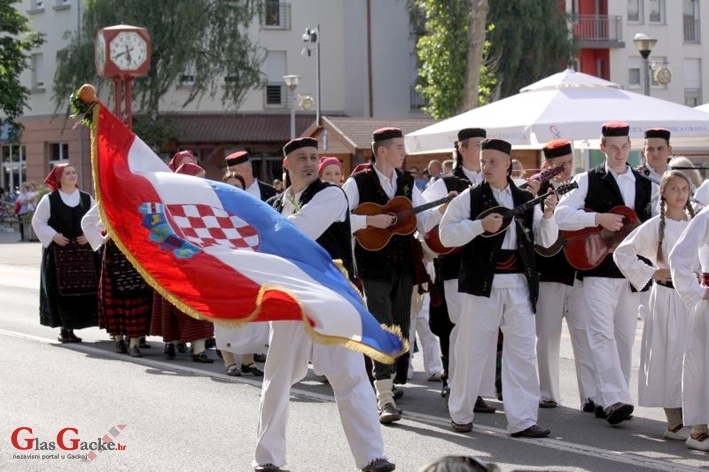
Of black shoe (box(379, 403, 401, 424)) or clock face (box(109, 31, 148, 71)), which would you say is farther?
clock face (box(109, 31, 148, 71))

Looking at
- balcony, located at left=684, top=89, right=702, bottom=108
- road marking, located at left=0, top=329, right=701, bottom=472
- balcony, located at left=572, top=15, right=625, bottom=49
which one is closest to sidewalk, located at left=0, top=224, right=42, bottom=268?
road marking, located at left=0, top=329, right=701, bottom=472

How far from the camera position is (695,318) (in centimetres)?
825

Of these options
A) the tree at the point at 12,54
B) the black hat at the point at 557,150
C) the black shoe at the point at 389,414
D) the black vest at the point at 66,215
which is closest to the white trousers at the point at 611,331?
the black hat at the point at 557,150

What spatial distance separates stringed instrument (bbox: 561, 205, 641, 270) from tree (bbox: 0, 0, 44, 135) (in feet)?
140

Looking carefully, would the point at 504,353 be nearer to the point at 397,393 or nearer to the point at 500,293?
the point at 500,293

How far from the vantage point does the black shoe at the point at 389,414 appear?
30.2ft

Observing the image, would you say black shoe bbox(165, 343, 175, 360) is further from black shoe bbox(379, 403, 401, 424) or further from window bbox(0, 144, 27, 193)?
window bbox(0, 144, 27, 193)

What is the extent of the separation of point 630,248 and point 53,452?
3.94 metres

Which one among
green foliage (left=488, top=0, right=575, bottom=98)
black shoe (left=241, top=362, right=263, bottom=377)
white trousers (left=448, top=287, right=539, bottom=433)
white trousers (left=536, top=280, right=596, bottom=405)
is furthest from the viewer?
green foliage (left=488, top=0, right=575, bottom=98)

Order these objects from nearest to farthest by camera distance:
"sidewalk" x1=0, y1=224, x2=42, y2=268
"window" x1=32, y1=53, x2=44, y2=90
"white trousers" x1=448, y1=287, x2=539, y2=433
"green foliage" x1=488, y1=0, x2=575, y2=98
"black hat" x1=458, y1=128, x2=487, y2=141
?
"white trousers" x1=448, y1=287, x2=539, y2=433, "black hat" x1=458, y1=128, x2=487, y2=141, "sidewalk" x1=0, y1=224, x2=42, y2=268, "green foliage" x1=488, y1=0, x2=575, y2=98, "window" x1=32, y1=53, x2=44, y2=90

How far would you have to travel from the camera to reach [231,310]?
6305mm

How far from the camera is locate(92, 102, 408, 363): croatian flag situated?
6242 mm

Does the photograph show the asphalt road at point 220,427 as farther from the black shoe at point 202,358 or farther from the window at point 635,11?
the window at point 635,11

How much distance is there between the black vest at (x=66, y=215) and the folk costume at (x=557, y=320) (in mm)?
6063
